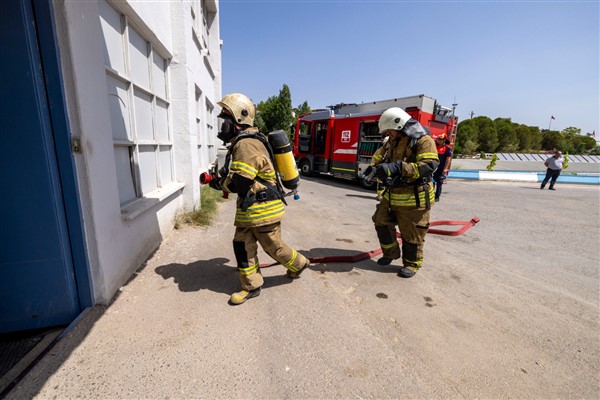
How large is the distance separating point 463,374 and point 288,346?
122 cm

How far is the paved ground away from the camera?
175cm

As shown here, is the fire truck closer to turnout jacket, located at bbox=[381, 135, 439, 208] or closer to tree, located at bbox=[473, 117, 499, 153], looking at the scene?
turnout jacket, located at bbox=[381, 135, 439, 208]

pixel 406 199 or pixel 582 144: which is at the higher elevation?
pixel 582 144

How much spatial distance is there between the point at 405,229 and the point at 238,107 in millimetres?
2268

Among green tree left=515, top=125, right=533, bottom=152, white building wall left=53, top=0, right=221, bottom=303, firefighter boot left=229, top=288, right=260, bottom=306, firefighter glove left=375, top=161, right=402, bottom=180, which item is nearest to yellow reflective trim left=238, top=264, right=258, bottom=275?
firefighter boot left=229, top=288, right=260, bottom=306

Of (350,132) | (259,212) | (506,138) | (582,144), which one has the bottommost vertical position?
(259,212)

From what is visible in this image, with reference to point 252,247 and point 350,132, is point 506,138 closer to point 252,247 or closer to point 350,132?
point 350,132

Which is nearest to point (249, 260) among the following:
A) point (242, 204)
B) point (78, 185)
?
point (242, 204)

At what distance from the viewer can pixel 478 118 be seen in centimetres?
5434

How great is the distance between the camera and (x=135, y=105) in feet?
10.9

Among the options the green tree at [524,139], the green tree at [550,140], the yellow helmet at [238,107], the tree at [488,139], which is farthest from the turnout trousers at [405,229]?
the green tree at [550,140]

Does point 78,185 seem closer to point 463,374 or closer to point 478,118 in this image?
point 463,374

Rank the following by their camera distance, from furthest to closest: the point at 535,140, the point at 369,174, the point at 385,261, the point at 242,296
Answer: the point at 535,140 < the point at 385,261 < the point at 369,174 < the point at 242,296

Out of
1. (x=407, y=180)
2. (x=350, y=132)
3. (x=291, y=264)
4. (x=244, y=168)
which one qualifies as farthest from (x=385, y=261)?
(x=350, y=132)
